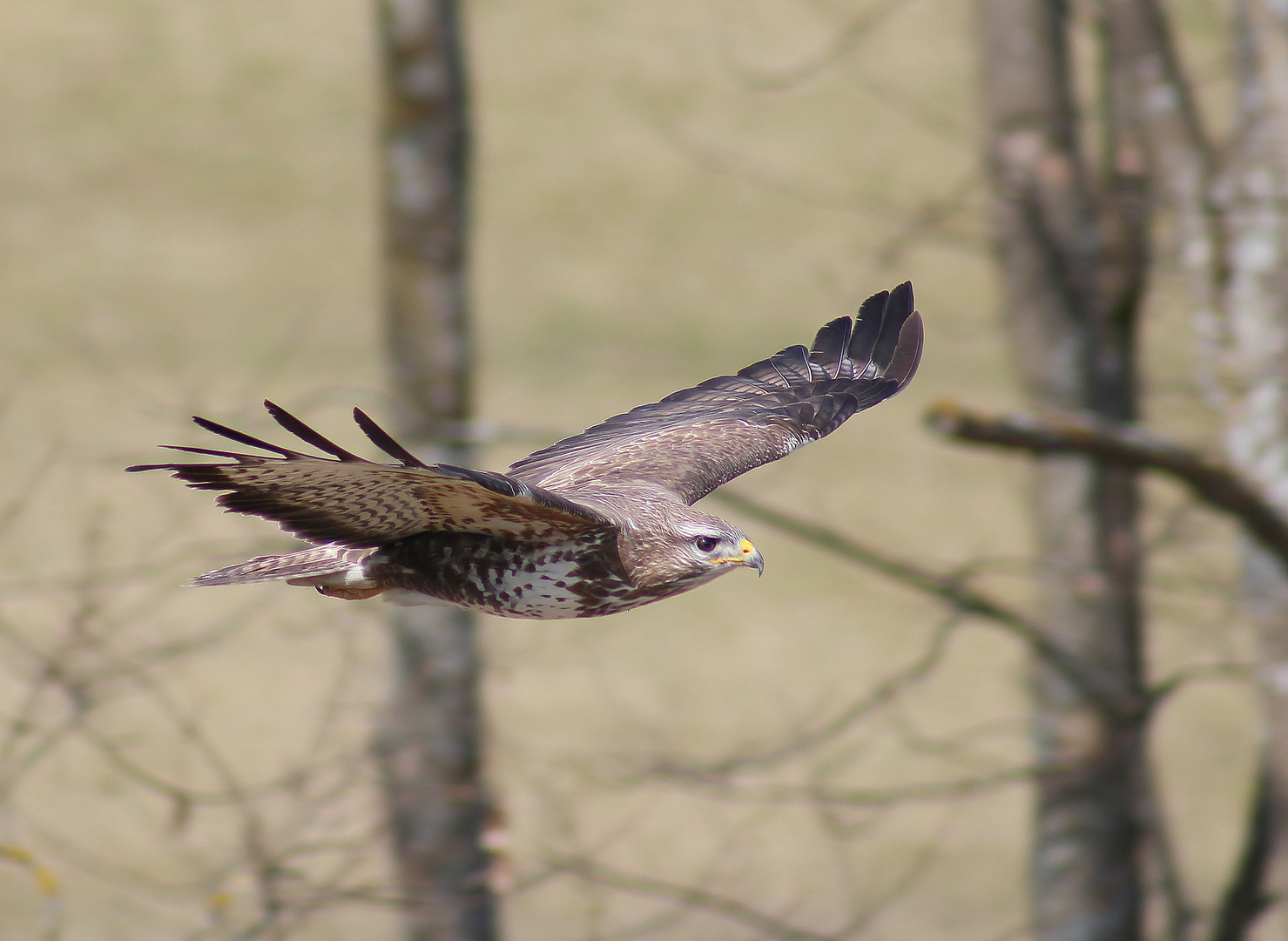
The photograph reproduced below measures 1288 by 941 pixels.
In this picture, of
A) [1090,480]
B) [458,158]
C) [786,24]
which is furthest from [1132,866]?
[786,24]

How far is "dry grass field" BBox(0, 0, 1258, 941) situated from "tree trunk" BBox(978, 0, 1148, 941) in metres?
0.31

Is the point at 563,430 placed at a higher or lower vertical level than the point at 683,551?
higher

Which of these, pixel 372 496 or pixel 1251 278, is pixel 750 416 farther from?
pixel 1251 278

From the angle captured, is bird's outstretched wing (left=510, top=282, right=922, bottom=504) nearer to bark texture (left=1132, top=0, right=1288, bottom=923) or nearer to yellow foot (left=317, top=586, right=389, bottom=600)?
yellow foot (left=317, top=586, right=389, bottom=600)

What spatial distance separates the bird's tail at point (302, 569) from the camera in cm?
378

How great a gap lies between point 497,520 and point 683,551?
1.62 feet

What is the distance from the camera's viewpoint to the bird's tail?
378 centimetres

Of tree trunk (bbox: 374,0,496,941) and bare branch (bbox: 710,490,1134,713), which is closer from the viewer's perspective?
bare branch (bbox: 710,490,1134,713)

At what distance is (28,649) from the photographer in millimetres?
5117

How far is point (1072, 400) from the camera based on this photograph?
731 cm

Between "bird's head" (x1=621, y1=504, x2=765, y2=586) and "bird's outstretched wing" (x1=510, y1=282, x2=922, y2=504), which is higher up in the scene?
"bird's outstretched wing" (x1=510, y1=282, x2=922, y2=504)

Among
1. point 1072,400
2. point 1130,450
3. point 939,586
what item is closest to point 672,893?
point 939,586

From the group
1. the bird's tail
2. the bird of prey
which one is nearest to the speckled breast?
the bird of prey

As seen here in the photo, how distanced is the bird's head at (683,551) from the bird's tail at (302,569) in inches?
26.7
